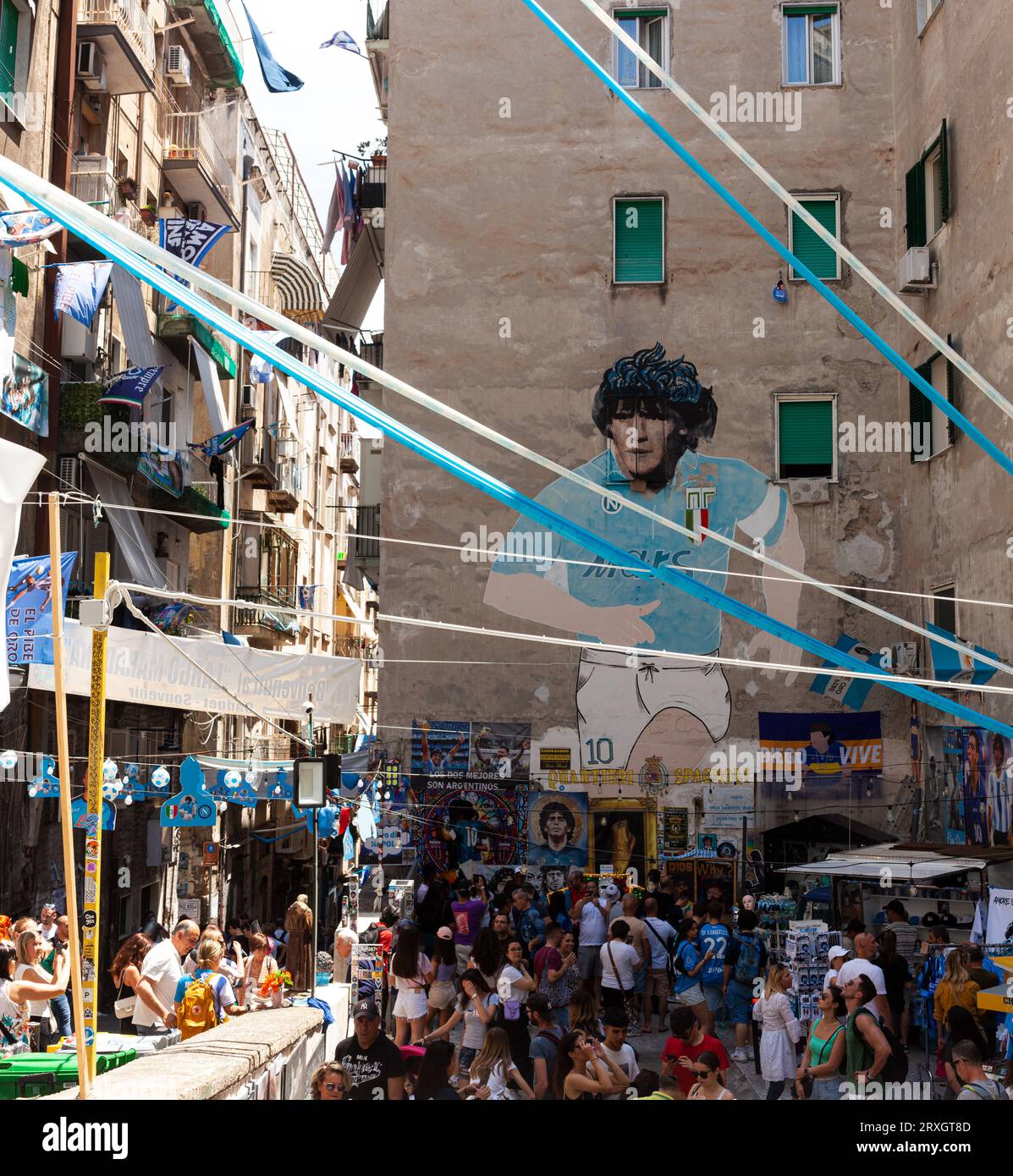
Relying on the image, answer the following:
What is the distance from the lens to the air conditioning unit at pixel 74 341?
82.5 feet

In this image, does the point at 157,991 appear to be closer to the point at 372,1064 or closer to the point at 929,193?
the point at 372,1064

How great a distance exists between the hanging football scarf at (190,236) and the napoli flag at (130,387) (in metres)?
2.26

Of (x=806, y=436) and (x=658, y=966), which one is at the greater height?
(x=806, y=436)

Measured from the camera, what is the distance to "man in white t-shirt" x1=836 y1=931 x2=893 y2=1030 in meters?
12.2

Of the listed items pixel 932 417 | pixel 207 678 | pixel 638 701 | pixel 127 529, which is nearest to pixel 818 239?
pixel 932 417

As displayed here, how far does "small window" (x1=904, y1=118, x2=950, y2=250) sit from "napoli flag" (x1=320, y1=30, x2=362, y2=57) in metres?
10.6

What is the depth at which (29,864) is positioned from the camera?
2280 centimetres

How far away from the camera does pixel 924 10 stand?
23.8 m

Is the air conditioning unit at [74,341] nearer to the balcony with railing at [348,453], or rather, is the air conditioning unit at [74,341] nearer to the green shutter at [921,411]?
the green shutter at [921,411]

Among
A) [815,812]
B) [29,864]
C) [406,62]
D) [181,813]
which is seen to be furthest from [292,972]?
[406,62]

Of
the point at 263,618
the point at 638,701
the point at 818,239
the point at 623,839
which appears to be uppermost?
the point at 818,239

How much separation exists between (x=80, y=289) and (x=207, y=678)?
9201 millimetres

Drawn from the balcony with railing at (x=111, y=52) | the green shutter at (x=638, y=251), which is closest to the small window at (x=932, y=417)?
the green shutter at (x=638, y=251)

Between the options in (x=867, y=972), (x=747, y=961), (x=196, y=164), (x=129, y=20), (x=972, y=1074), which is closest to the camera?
(x=972, y=1074)
